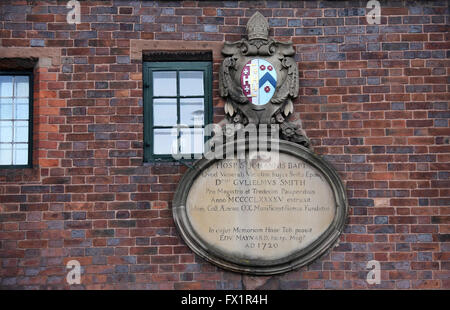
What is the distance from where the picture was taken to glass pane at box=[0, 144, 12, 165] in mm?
8664

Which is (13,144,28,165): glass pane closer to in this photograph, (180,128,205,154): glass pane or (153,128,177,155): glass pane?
(153,128,177,155): glass pane

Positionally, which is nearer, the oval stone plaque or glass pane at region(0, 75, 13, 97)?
the oval stone plaque

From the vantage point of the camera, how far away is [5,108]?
8.75 metres

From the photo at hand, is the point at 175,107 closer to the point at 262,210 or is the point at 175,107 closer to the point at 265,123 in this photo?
the point at 265,123

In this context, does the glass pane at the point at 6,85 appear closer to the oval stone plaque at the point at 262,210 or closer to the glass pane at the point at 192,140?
the glass pane at the point at 192,140

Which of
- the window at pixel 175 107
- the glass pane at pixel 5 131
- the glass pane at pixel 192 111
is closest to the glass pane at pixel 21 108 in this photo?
the glass pane at pixel 5 131

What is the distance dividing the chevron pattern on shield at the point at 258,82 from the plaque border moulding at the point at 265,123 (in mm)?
18

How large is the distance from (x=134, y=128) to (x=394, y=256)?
3.07m

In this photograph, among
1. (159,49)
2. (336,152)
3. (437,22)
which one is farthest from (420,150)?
(159,49)

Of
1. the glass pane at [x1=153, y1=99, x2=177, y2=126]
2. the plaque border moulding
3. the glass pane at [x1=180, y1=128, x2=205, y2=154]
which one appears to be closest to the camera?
the plaque border moulding

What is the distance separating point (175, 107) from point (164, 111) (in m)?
0.13

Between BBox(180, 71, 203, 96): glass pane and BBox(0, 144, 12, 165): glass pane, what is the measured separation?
1994 mm

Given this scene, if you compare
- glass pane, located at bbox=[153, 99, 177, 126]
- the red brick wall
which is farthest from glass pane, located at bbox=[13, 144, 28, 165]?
glass pane, located at bbox=[153, 99, 177, 126]

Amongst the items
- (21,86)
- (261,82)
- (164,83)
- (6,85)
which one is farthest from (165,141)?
(6,85)
